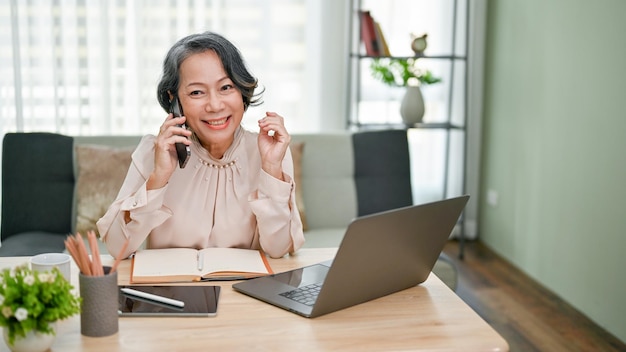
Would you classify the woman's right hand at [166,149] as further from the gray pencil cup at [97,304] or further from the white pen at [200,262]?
the gray pencil cup at [97,304]

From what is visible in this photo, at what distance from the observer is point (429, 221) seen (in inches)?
59.0

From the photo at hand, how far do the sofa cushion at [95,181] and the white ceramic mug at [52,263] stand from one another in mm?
1492

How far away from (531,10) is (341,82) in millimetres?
1049

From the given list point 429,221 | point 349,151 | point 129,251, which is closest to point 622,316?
point 349,151

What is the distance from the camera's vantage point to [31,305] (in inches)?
46.7

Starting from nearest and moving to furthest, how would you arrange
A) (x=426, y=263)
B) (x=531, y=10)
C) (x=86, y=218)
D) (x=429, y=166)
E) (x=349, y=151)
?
(x=426, y=263) → (x=86, y=218) → (x=349, y=151) → (x=531, y=10) → (x=429, y=166)

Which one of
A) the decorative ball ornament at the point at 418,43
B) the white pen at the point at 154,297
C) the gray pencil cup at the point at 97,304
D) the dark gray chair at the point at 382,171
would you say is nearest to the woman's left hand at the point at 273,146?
the white pen at the point at 154,297

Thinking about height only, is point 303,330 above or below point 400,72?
below

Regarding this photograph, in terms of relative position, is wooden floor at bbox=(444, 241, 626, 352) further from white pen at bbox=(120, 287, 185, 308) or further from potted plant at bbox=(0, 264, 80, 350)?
potted plant at bbox=(0, 264, 80, 350)

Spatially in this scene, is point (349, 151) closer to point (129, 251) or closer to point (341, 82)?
point (341, 82)

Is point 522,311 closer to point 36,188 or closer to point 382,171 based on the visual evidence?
point 382,171

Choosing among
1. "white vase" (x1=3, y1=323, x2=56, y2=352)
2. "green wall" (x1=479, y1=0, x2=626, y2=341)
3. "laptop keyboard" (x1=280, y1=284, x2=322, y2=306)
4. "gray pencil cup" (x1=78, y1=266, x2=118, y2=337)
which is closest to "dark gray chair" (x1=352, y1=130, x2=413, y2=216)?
"green wall" (x1=479, y1=0, x2=626, y2=341)

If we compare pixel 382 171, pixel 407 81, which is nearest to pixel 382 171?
pixel 382 171

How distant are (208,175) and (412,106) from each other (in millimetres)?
2035
